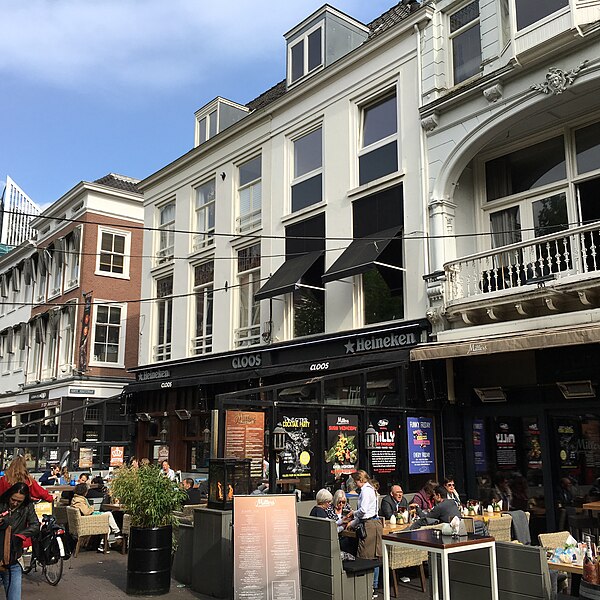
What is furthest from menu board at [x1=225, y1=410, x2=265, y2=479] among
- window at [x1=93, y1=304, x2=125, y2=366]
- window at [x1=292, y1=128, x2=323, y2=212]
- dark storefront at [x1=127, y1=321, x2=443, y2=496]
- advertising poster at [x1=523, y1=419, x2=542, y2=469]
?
window at [x1=93, y1=304, x2=125, y2=366]

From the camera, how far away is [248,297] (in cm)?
1928

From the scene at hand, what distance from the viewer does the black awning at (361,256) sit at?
1429 cm

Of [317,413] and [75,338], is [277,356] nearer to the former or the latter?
[317,413]

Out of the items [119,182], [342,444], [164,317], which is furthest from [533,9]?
[119,182]

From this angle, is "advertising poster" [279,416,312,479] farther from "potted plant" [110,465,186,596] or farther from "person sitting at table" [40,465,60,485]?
"person sitting at table" [40,465,60,485]

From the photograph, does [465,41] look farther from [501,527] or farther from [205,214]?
[205,214]

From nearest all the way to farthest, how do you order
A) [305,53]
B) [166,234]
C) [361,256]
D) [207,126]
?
[361,256] → [305,53] → [207,126] → [166,234]

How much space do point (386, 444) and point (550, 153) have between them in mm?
6805

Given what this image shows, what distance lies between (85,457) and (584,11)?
21812 mm

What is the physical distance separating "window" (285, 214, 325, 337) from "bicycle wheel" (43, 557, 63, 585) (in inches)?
331

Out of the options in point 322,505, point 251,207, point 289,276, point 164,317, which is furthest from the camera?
point 164,317

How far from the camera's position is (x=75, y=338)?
2842 cm

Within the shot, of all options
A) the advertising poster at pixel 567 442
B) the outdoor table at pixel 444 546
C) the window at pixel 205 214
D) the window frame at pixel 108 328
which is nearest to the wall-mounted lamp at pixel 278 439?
the outdoor table at pixel 444 546

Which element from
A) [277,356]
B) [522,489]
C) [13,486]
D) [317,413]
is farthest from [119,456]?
[13,486]
